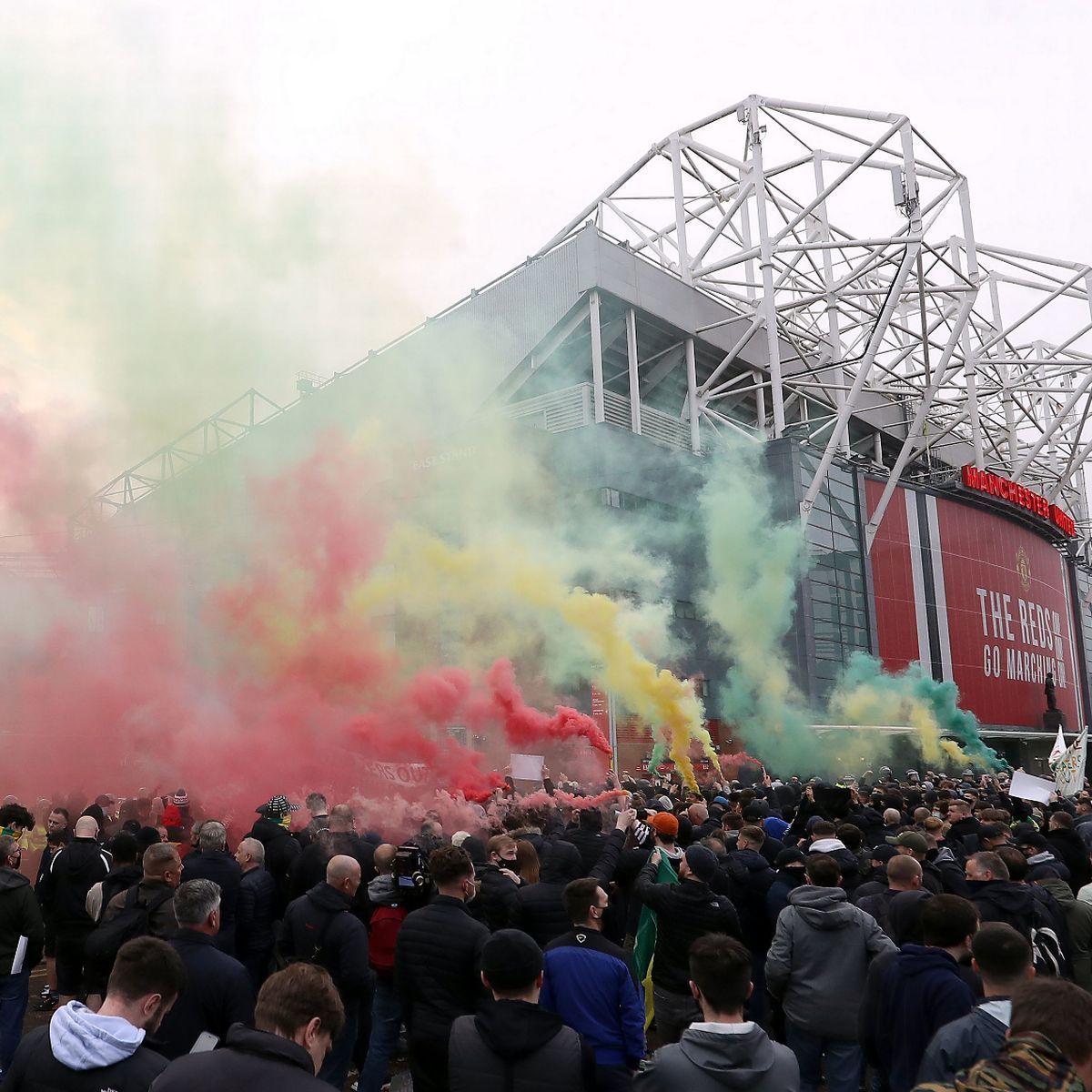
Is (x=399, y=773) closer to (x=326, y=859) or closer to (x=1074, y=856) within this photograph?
(x=326, y=859)

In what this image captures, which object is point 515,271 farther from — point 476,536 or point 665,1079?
point 665,1079

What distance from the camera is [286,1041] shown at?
2.87 metres

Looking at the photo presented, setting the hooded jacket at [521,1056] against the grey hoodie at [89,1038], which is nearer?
the grey hoodie at [89,1038]

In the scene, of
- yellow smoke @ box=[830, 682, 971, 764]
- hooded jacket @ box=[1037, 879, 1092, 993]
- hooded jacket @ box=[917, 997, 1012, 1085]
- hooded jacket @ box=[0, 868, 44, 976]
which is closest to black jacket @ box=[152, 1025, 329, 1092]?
hooded jacket @ box=[917, 997, 1012, 1085]

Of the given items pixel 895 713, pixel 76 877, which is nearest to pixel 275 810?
pixel 76 877

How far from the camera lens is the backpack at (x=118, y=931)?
557cm

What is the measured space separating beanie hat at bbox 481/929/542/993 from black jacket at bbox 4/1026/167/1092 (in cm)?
129

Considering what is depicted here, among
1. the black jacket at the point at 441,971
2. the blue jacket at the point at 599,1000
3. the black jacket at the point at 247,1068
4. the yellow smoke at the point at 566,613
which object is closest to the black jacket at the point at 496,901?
the black jacket at the point at 441,971

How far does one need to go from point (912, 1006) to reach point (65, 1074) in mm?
3523

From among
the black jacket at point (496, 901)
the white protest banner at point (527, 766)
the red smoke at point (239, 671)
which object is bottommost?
the black jacket at point (496, 901)

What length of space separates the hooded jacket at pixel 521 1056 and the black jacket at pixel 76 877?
5316mm

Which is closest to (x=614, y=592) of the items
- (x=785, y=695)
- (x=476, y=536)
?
(x=476, y=536)

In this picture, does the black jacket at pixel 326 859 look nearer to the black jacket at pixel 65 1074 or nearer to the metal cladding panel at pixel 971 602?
the black jacket at pixel 65 1074

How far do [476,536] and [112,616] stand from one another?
26.5 feet
